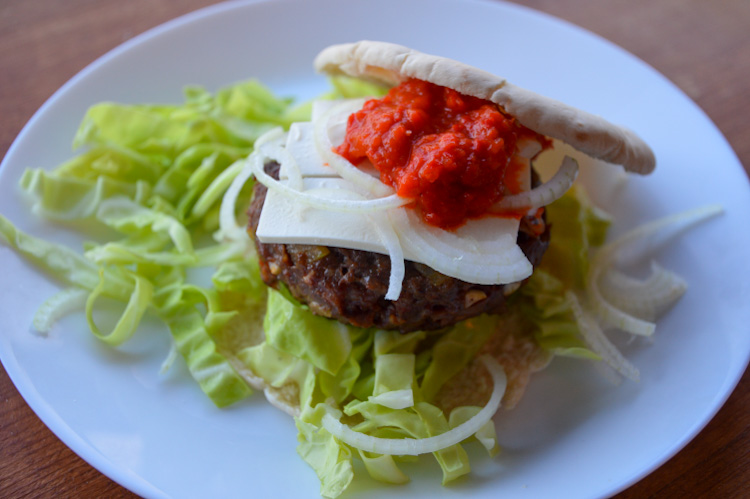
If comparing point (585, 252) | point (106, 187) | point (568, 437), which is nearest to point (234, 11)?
point (106, 187)

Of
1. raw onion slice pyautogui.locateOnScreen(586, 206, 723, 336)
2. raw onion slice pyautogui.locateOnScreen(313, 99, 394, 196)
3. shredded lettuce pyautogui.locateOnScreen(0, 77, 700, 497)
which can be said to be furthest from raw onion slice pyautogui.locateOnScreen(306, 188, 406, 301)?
raw onion slice pyautogui.locateOnScreen(586, 206, 723, 336)

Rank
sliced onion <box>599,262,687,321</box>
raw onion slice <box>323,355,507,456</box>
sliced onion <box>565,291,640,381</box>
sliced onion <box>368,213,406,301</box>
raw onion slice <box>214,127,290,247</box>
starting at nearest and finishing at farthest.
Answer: sliced onion <box>368,213,406,301</box>, raw onion slice <box>323,355,507,456</box>, sliced onion <box>565,291,640,381</box>, sliced onion <box>599,262,687,321</box>, raw onion slice <box>214,127,290,247</box>

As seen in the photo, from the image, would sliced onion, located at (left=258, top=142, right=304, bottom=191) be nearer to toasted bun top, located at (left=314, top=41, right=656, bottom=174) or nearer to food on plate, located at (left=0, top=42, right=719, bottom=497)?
food on plate, located at (left=0, top=42, right=719, bottom=497)

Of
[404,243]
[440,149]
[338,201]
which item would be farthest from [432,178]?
[338,201]

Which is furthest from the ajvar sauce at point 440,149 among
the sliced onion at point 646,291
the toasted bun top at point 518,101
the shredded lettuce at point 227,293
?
the sliced onion at point 646,291

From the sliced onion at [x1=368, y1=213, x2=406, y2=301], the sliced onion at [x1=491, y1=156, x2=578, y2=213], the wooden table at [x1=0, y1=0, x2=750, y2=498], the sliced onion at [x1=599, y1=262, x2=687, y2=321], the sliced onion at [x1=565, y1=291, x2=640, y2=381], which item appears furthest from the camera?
the wooden table at [x1=0, y1=0, x2=750, y2=498]

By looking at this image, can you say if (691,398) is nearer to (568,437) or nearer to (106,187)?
(568,437)

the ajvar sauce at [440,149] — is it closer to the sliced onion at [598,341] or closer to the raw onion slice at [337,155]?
the raw onion slice at [337,155]
